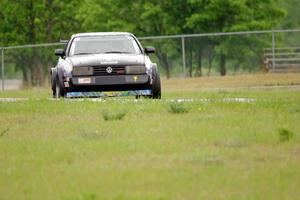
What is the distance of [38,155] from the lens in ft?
32.9

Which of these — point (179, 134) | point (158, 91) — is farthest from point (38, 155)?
point (158, 91)

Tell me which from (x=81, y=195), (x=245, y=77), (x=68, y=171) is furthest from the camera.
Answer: (x=245, y=77)

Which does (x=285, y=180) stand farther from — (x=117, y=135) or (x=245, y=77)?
(x=245, y=77)

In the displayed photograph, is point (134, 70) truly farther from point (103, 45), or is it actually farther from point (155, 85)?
point (103, 45)

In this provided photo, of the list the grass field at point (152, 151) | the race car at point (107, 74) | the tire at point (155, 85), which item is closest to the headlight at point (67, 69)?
the race car at point (107, 74)

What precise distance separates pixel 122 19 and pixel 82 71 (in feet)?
125

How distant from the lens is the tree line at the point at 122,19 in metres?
51.8

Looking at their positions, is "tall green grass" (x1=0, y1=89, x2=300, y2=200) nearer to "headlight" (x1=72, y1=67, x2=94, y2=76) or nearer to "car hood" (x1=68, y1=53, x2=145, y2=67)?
"headlight" (x1=72, y1=67, x2=94, y2=76)

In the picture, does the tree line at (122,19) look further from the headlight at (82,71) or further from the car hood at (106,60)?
the headlight at (82,71)

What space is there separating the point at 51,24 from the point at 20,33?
7.69 feet

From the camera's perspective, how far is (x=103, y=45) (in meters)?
20.1

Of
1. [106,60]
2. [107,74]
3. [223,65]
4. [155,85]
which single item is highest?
[106,60]

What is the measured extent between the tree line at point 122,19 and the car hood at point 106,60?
71.3 ft

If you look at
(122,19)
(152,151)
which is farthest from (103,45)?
(122,19)
